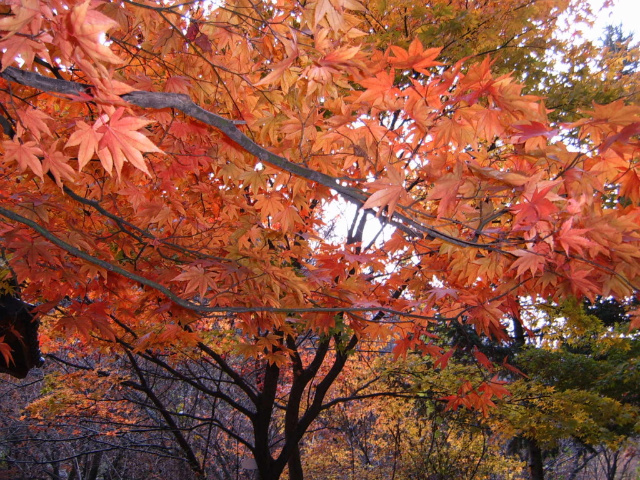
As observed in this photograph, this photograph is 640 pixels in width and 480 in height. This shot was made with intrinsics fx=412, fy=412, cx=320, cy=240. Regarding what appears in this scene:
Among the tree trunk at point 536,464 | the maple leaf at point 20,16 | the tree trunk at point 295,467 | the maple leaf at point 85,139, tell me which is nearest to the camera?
the maple leaf at point 20,16

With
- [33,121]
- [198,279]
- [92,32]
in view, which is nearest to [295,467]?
[198,279]

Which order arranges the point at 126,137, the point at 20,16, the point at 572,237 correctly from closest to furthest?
the point at 20,16 < the point at 126,137 < the point at 572,237

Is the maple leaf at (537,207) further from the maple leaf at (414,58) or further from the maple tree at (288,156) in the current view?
the maple leaf at (414,58)

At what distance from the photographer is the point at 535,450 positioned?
8180mm

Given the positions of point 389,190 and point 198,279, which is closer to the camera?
point 389,190

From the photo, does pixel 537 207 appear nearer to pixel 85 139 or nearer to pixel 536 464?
pixel 85 139

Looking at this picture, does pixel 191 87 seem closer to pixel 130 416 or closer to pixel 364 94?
pixel 364 94

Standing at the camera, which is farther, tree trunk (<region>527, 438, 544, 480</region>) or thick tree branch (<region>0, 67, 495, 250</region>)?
tree trunk (<region>527, 438, 544, 480</region>)

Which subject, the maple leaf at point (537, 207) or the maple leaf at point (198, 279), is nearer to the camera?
the maple leaf at point (537, 207)

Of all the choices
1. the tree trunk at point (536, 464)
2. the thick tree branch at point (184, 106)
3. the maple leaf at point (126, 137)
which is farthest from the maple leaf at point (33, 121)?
the tree trunk at point (536, 464)

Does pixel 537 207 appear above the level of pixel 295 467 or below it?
above

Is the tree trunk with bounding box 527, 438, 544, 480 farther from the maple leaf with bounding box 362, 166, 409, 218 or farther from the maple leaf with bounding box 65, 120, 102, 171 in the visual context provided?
the maple leaf with bounding box 65, 120, 102, 171

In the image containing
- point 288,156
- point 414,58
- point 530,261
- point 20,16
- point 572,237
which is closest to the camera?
point 20,16

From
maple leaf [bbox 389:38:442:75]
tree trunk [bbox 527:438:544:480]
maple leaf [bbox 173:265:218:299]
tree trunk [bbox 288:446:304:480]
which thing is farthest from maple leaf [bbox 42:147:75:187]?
tree trunk [bbox 527:438:544:480]
